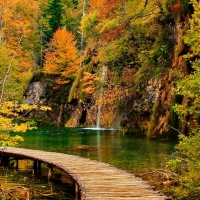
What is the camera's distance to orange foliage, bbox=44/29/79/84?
46.2m

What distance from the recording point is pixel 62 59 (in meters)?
46.5

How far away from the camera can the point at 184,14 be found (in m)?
23.5

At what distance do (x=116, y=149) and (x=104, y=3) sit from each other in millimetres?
14022

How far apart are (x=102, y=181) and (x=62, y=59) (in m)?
37.7

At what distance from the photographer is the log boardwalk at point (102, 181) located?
802cm

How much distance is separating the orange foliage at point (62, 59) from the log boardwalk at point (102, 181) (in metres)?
32.6

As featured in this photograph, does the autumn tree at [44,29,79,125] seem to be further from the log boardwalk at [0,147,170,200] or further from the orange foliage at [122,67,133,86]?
the log boardwalk at [0,147,170,200]

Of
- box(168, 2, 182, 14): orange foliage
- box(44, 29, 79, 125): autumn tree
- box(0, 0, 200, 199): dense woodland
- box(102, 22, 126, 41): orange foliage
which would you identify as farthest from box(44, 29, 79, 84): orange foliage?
box(168, 2, 182, 14): orange foliage

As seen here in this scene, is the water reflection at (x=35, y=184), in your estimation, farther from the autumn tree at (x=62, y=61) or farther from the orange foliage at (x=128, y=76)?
the autumn tree at (x=62, y=61)

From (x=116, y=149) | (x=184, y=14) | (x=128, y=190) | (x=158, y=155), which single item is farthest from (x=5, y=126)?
(x=184, y=14)

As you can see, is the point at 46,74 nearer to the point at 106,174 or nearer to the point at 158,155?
the point at 158,155

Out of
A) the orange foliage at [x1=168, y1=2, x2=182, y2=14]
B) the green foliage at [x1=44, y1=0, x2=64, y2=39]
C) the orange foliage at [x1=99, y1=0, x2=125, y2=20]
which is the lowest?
the orange foliage at [x1=168, y1=2, x2=182, y2=14]

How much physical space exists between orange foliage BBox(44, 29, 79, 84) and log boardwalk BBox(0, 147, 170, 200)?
107 ft

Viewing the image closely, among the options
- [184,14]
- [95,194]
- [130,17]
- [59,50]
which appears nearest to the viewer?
[95,194]
